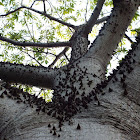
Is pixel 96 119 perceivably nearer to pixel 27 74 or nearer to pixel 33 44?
pixel 27 74

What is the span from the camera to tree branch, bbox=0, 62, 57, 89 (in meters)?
3.00

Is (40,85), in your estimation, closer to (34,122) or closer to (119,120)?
(34,122)

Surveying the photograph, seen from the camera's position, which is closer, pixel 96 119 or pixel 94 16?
pixel 96 119

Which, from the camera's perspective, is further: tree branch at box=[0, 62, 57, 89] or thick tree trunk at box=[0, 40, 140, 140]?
tree branch at box=[0, 62, 57, 89]

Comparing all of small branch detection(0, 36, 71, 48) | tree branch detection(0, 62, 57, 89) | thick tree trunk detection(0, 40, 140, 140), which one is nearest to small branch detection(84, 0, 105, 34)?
small branch detection(0, 36, 71, 48)

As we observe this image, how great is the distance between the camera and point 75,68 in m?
2.63

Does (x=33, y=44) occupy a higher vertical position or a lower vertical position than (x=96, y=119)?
higher

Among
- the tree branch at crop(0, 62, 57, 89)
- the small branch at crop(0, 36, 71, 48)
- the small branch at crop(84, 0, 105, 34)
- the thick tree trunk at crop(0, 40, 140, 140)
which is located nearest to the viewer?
the thick tree trunk at crop(0, 40, 140, 140)

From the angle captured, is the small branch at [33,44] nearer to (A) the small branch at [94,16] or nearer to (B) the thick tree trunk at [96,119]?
(A) the small branch at [94,16]

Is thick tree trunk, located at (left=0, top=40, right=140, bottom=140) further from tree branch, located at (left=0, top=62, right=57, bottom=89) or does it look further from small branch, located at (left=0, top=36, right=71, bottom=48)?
small branch, located at (left=0, top=36, right=71, bottom=48)

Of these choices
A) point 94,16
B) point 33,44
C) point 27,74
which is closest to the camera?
point 27,74

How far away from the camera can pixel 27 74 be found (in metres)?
3.04

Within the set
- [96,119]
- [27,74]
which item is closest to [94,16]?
[27,74]

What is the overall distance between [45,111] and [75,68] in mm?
1232
